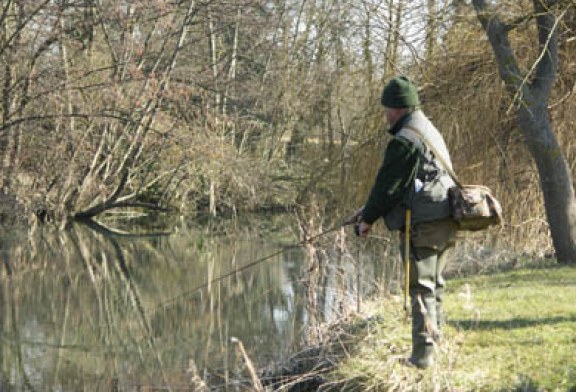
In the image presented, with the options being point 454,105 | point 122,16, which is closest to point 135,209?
A: point 122,16

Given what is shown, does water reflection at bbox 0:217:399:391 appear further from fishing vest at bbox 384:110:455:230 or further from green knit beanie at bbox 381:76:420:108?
green knit beanie at bbox 381:76:420:108

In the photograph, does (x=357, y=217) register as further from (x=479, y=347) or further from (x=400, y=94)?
(x=479, y=347)

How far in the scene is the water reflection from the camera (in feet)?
29.0

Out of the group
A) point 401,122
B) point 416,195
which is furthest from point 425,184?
point 401,122

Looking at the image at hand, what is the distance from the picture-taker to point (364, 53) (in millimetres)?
14453

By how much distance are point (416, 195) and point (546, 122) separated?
17.5ft

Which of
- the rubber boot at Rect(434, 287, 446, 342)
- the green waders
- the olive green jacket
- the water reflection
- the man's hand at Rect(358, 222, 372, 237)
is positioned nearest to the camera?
the olive green jacket

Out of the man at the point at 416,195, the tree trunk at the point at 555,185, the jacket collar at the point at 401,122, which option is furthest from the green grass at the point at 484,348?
the tree trunk at the point at 555,185

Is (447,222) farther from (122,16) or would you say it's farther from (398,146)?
(122,16)

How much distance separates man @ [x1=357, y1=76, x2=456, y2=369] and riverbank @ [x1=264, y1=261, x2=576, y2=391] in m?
0.29

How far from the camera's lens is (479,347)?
20.5 feet

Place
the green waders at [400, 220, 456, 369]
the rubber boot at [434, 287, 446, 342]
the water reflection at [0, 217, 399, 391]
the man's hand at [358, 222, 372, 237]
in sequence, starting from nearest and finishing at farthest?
the green waders at [400, 220, 456, 369] < the man's hand at [358, 222, 372, 237] < the rubber boot at [434, 287, 446, 342] < the water reflection at [0, 217, 399, 391]

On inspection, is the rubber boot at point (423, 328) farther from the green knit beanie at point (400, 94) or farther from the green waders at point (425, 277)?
the green knit beanie at point (400, 94)

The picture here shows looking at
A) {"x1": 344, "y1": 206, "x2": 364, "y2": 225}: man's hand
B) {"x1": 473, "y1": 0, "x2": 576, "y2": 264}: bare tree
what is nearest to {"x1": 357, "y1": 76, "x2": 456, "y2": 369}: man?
{"x1": 344, "y1": 206, "x2": 364, "y2": 225}: man's hand
